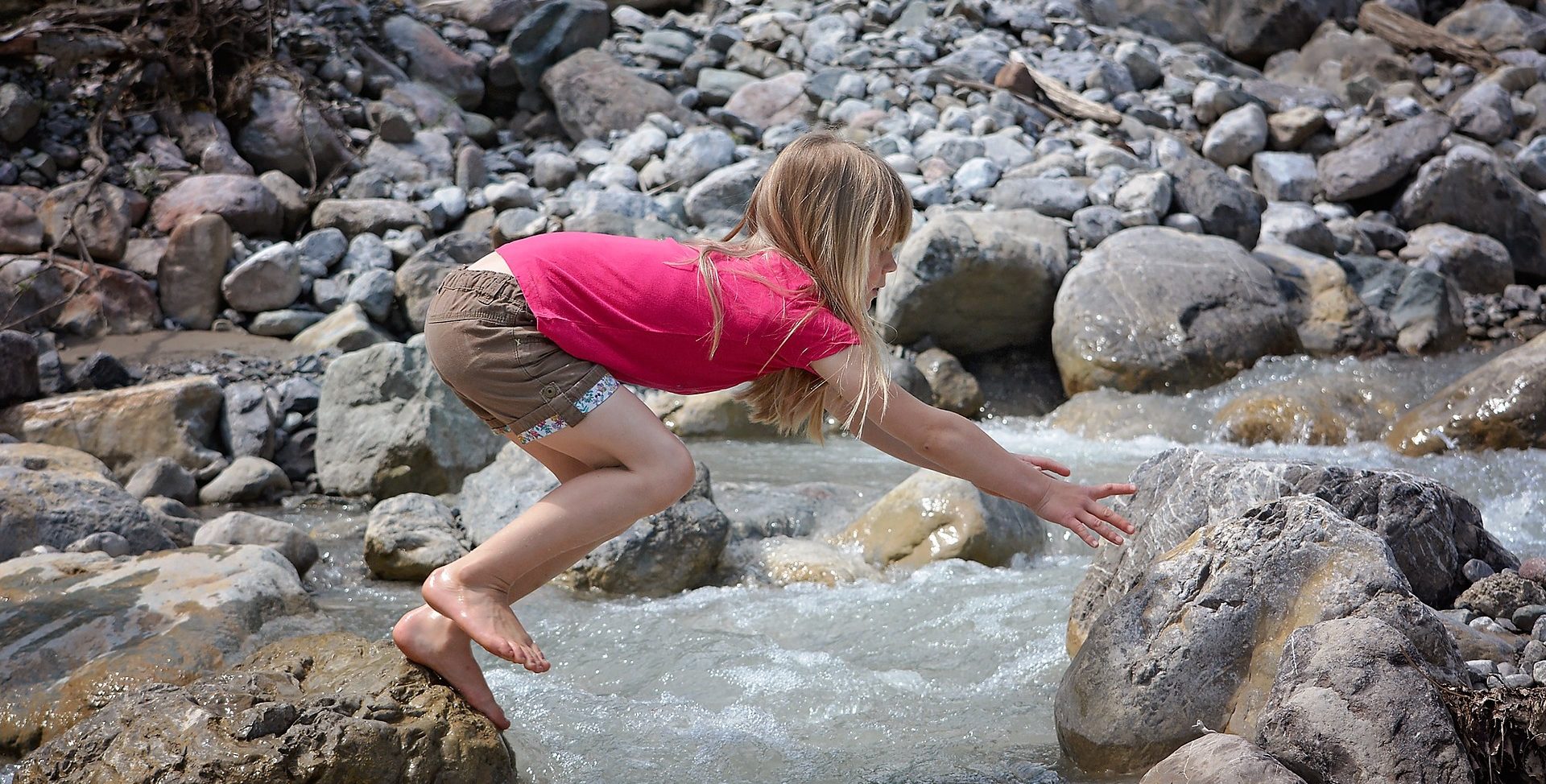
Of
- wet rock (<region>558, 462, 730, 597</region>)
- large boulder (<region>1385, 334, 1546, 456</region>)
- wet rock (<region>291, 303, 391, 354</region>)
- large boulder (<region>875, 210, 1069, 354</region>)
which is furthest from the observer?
large boulder (<region>875, 210, 1069, 354</region>)

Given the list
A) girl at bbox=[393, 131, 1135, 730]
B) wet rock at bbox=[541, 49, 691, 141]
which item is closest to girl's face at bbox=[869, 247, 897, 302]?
girl at bbox=[393, 131, 1135, 730]

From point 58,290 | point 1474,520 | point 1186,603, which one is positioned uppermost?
point 1186,603

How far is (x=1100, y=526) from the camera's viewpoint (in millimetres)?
2734

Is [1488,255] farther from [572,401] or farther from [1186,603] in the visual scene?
[572,401]

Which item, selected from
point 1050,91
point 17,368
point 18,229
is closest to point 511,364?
point 17,368

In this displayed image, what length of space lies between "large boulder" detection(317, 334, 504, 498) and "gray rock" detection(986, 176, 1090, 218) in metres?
4.93

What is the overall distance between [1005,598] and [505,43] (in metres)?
10.1

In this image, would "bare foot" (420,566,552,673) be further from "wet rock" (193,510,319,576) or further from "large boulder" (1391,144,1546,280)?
"large boulder" (1391,144,1546,280)

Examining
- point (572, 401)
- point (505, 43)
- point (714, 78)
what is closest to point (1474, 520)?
point (572, 401)

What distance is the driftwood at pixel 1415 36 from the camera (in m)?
14.0

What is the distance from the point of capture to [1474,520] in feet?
12.9

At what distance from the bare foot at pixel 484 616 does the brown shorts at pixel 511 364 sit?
364mm

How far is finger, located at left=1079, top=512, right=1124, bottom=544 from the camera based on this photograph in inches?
107

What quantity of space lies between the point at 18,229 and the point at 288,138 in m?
2.45
